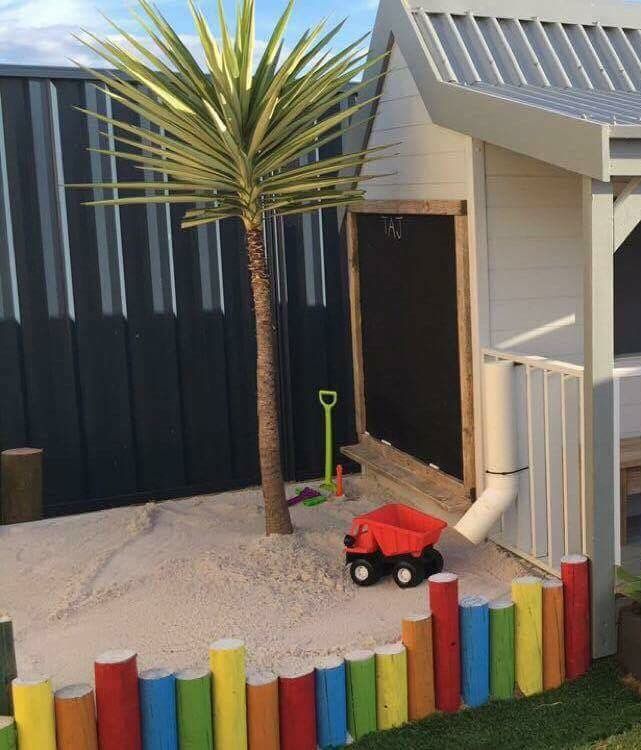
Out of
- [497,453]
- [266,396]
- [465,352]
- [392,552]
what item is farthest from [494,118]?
[392,552]

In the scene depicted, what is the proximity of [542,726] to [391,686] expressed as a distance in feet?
2.10

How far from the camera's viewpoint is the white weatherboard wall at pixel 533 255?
5555 mm

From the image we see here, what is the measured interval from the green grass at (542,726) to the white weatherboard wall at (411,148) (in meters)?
2.74

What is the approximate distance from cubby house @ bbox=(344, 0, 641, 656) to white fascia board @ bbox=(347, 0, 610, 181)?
0.4 inches

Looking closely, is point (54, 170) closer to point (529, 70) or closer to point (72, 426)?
point (72, 426)

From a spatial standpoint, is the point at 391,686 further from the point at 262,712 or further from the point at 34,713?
the point at 34,713

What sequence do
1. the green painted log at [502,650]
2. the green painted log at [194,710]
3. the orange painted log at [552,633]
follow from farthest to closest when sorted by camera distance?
the orange painted log at [552,633], the green painted log at [502,650], the green painted log at [194,710]

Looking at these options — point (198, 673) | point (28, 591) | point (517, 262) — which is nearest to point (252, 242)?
point (517, 262)

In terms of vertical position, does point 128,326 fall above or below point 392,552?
above

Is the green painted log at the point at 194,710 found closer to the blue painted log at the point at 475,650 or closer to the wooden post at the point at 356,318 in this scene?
the blue painted log at the point at 475,650

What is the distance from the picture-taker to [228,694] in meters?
3.76

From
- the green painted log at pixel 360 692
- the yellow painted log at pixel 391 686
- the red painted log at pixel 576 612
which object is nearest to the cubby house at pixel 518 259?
the red painted log at pixel 576 612

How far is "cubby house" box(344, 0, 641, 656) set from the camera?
450cm

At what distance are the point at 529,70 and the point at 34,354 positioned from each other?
12.8 feet
